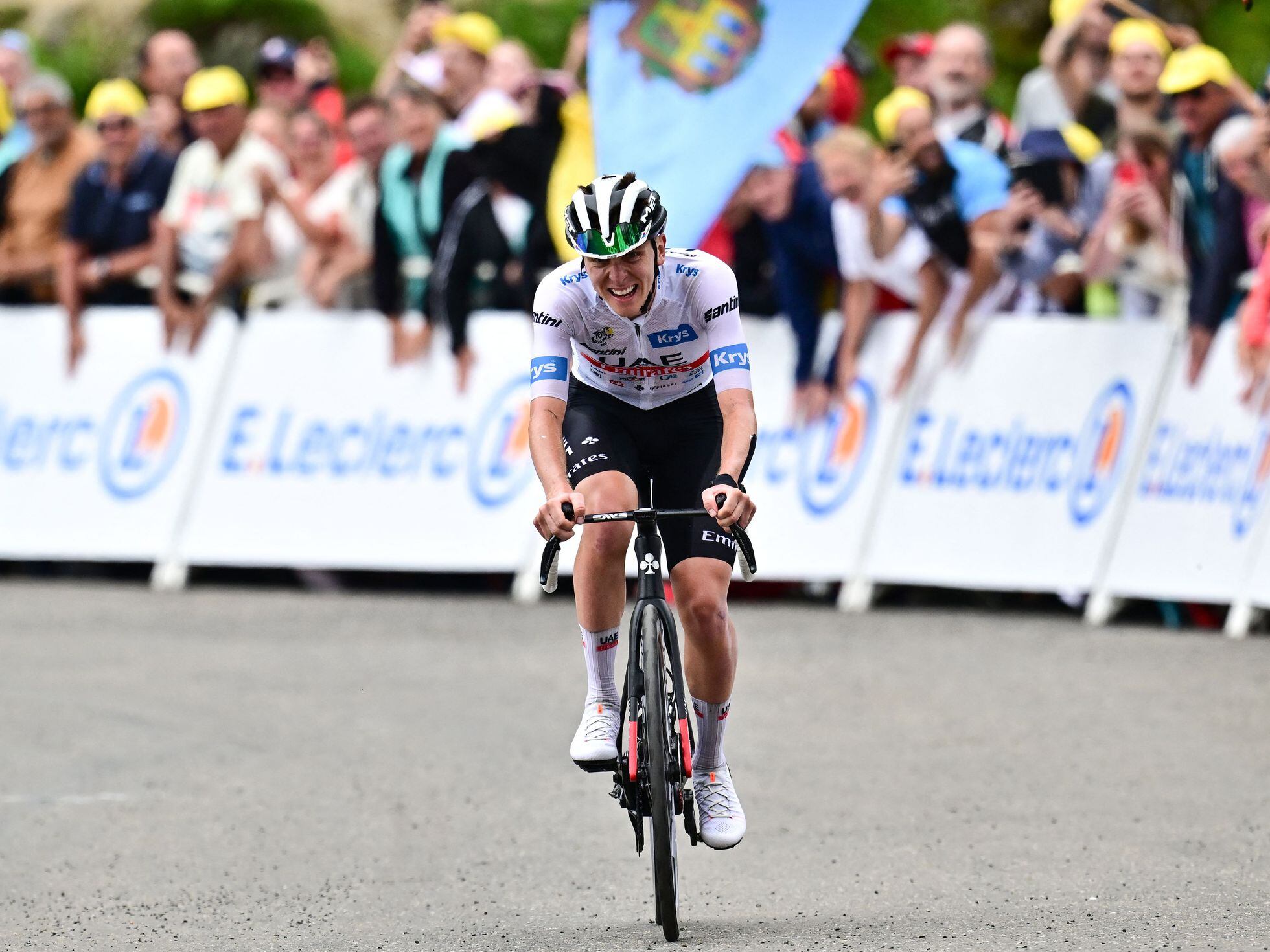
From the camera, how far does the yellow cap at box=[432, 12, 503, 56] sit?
46.8ft

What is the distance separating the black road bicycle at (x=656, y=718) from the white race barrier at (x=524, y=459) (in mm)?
5754

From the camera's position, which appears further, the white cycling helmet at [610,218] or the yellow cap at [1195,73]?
the yellow cap at [1195,73]

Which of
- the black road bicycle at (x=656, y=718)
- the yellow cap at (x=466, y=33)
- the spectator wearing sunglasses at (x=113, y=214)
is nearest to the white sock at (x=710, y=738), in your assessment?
the black road bicycle at (x=656, y=718)

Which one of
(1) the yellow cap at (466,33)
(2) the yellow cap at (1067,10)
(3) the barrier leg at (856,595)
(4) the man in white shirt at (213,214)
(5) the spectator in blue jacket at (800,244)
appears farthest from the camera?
(1) the yellow cap at (466,33)

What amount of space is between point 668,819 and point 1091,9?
8.23m

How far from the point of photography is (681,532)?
21.5ft

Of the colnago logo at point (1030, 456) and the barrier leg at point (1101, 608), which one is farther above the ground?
the colnago logo at point (1030, 456)

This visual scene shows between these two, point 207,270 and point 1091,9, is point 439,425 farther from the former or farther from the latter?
point 1091,9

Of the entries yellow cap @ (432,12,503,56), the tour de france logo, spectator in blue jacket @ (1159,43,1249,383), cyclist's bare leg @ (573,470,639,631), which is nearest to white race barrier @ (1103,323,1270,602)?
spectator in blue jacket @ (1159,43,1249,383)

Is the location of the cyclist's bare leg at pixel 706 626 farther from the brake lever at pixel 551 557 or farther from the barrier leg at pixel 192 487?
the barrier leg at pixel 192 487

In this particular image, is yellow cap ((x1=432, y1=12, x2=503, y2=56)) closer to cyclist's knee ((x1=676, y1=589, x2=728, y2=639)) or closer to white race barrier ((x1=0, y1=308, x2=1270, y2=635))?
white race barrier ((x1=0, y1=308, x2=1270, y2=635))

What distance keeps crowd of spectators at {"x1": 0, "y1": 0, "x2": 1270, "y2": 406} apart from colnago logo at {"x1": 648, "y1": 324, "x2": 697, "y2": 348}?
17.3 feet

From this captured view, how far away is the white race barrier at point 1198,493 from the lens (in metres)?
11.3

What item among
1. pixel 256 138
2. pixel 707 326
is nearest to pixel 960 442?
pixel 256 138
